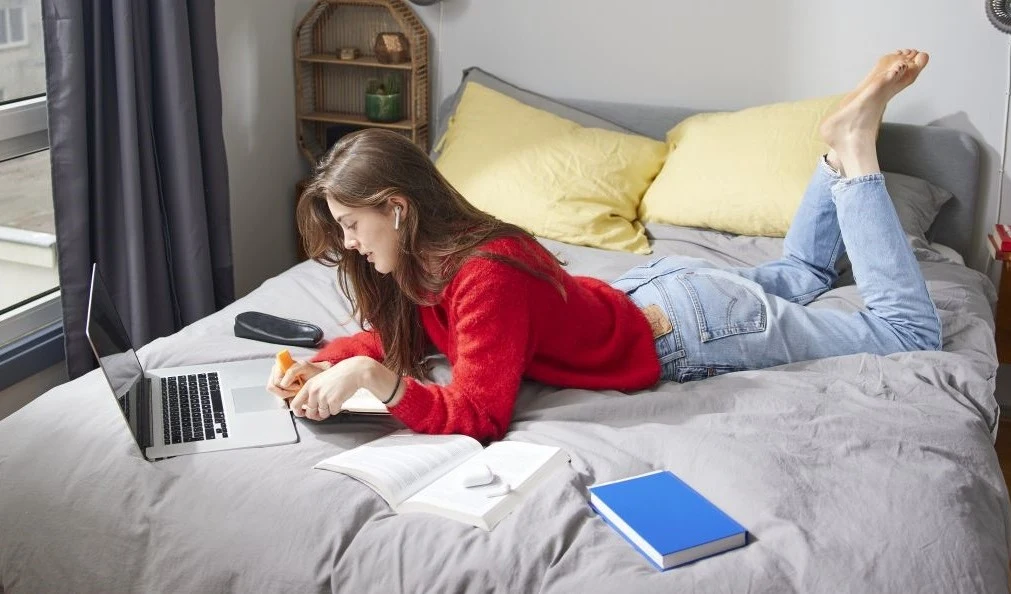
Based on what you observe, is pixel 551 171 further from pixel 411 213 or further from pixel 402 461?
pixel 402 461

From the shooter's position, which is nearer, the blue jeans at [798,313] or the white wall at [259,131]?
the blue jeans at [798,313]

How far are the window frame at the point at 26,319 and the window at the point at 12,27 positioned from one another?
132 mm

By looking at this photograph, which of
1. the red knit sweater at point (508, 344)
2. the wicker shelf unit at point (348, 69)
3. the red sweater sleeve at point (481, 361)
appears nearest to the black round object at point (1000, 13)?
the red knit sweater at point (508, 344)

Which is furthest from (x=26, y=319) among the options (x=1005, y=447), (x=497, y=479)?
(x=1005, y=447)

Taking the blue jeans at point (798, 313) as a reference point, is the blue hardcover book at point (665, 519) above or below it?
below

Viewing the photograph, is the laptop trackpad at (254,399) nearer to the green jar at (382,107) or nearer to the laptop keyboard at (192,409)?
the laptop keyboard at (192,409)

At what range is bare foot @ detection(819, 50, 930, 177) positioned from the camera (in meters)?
2.01

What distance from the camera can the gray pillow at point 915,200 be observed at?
103 inches

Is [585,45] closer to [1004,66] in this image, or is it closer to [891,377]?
[1004,66]

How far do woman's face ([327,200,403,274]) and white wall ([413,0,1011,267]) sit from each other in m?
1.67

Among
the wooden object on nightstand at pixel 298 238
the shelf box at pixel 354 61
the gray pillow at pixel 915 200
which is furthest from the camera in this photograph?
the wooden object on nightstand at pixel 298 238

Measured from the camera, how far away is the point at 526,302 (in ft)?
5.30

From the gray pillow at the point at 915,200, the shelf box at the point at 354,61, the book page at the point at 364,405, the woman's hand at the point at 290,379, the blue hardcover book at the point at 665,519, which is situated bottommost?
the blue hardcover book at the point at 665,519

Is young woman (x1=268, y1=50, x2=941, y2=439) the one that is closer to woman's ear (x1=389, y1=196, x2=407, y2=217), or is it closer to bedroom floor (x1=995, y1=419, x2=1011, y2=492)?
woman's ear (x1=389, y1=196, x2=407, y2=217)
